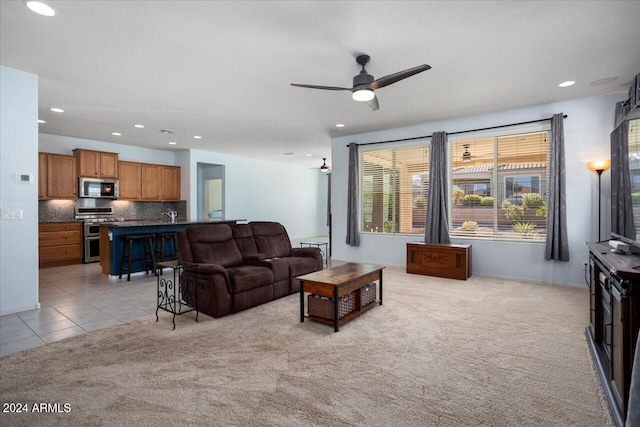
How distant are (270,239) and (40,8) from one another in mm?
3530

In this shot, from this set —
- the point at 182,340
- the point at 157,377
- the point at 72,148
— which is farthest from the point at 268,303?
the point at 72,148

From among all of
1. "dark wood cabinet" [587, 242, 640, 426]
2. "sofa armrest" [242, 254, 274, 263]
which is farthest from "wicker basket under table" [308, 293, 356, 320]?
"dark wood cabinet" [587, 242, 640, 426]

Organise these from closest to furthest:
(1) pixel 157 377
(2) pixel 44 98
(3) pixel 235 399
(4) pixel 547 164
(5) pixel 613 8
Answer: (3) pixel 235 399 → (1) pixel 157 377 → (5) pixel 613 8 → (2) pixel 44 98 → (4) pixel 547 164

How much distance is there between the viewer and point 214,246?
4324 mm

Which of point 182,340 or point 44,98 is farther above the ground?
point 44,98

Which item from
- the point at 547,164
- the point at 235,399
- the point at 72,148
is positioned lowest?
the point at 235,399

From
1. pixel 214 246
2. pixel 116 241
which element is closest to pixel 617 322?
pixel 214 246

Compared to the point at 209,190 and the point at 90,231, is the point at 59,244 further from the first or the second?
the point at 209,190

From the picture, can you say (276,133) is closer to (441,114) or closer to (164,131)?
(164,131)

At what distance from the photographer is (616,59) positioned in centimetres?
356

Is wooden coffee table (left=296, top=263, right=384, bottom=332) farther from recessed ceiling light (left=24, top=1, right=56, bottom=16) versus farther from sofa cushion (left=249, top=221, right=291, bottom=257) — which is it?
recessed ceiling light (left=24, top=1, right=56, bottom=16)

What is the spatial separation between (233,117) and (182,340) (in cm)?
406

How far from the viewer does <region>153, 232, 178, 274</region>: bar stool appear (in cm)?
621

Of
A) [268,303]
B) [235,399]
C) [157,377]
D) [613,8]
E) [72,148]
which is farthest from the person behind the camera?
[72,148]
